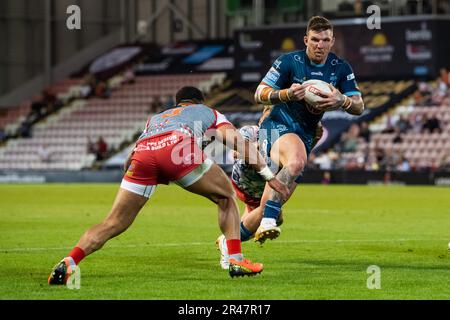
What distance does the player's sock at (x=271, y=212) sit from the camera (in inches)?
484

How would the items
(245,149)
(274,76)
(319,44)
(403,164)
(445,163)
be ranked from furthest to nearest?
(403,164)
(445,163)
(274,76)
(319,44)
(245,149)

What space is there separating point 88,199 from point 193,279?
19.8 metres

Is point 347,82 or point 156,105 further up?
point 347,82

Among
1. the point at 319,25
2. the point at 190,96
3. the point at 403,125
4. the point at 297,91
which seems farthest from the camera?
the point at 403,125

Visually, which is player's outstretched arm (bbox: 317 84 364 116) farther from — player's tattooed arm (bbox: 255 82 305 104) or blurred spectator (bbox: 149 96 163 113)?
blurred spectator (bbox: 149 96 163 113)

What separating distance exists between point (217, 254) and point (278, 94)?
2783mm

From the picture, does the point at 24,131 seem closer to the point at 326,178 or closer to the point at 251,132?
the point at 326,178

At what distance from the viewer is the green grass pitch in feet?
34.7

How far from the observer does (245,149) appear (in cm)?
1123

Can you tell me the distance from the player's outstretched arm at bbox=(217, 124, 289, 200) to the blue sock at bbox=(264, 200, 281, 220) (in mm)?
897
